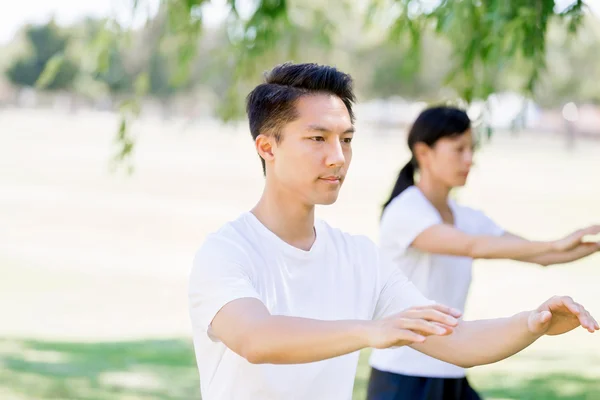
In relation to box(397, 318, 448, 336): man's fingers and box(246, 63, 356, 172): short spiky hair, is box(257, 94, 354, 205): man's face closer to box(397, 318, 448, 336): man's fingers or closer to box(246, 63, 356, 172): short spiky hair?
box(246, 63, 356, 172): short spiky hair

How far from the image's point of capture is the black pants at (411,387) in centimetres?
414

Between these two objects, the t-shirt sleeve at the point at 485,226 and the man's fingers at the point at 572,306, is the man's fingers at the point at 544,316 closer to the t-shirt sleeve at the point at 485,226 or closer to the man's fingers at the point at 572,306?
the man's fingers at the point at 572,306

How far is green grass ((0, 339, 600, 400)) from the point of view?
7.22 m

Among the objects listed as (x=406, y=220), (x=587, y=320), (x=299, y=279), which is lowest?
(x=587, y=320)

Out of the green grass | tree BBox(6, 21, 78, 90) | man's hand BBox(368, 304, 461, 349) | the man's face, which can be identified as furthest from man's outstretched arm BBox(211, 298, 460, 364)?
tree BBox(6, 21, 78, 90)

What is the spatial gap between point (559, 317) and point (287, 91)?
0.81 m

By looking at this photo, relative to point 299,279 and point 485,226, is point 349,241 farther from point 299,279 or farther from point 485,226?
point 485,226

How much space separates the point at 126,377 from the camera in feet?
25.3

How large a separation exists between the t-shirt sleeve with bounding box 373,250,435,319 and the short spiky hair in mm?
412

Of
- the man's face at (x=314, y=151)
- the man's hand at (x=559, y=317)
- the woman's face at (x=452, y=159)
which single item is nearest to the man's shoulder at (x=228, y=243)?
the man's face at (x=314, y=151)

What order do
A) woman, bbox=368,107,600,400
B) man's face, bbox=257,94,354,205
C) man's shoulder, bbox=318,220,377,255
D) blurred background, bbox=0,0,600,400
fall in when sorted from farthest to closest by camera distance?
blurred background, bbox=0,0,600,400
woman, bbox=368,107,600,400
man's shoulder, bbox=318,220,377,255
man's face, bbox=257,94,354,205

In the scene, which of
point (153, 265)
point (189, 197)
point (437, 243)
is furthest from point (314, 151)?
point (189, 197)

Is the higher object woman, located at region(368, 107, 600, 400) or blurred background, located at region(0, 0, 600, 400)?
blurred background, located at region(0, 0, 600, 400)

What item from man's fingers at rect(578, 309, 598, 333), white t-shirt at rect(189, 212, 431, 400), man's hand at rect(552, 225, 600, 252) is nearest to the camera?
Result: man's fingers at rect(578, 309, 598, 333)
